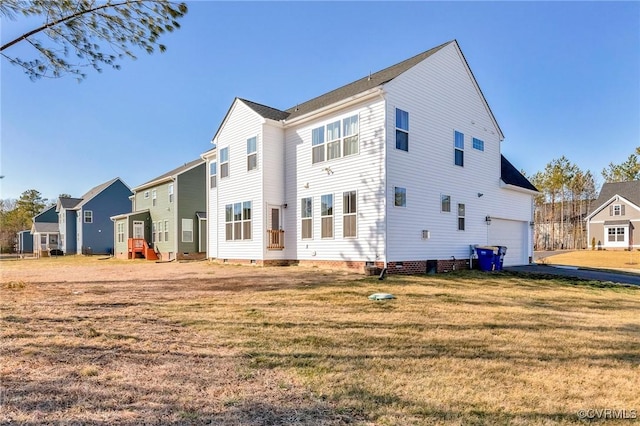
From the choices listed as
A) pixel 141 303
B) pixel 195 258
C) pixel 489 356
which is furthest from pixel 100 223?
pixel 489 356

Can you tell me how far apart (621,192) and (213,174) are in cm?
4206

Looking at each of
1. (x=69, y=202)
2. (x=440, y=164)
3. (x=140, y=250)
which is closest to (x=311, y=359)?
(x=440, y=164)

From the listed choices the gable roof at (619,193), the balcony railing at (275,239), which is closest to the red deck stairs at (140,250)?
the balcony railing at (275,239)

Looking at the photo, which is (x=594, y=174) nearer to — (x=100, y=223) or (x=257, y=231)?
(x=257, y=231)

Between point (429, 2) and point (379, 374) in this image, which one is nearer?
point (379, 374)

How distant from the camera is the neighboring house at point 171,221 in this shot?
23562 millimetres

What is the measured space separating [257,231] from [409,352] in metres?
11.9

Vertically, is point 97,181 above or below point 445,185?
above

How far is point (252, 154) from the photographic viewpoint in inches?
637

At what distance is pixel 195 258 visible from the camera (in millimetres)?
23672

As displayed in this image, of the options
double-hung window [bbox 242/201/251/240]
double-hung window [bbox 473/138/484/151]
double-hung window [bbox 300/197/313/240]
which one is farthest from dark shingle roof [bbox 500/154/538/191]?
double-hung window [bbox 242/201/251/240]

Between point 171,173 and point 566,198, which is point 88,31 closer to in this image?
point 171,173

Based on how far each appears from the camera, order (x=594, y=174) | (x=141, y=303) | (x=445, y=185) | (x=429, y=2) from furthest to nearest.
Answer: (x=594, y=174)
(x=445, y=185)
(x=429, y=2)
(x=141, y=303)

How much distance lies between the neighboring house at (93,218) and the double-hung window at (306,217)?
28.9 m
